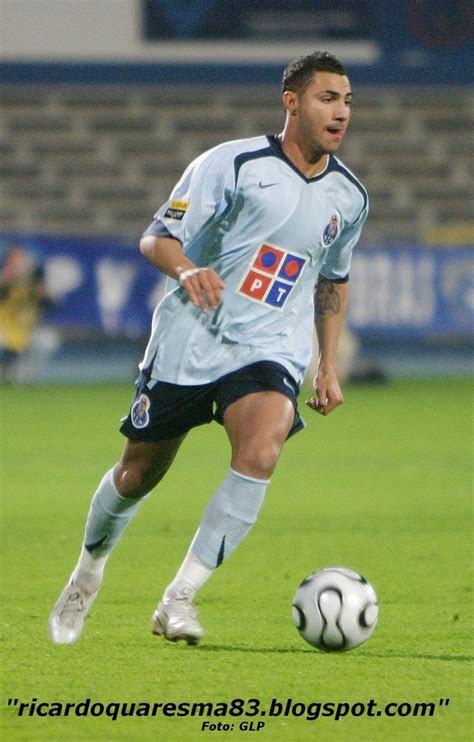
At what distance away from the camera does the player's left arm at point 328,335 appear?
5.35 meters

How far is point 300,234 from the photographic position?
202 inches

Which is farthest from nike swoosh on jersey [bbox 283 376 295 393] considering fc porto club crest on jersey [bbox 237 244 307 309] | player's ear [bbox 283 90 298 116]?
player's ear [bbox 283 90 298 116]

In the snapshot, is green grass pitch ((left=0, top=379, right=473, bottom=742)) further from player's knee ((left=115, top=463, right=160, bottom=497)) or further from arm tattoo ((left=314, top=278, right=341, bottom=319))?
arm tattoo ((left=314, top=278, right=341, bottom=319))

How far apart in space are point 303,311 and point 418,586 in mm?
1529

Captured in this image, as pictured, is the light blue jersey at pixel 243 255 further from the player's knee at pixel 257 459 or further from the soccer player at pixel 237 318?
the player's knee at pixel 257 459

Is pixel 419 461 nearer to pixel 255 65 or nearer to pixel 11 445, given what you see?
pixel 11 445

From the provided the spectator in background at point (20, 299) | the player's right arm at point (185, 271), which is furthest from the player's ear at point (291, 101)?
the spectator in background at point (20, 299)

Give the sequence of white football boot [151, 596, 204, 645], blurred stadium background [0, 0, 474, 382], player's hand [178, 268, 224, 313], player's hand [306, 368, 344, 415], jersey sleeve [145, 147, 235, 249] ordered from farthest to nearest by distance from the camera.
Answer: blurred stadium background [0, 0, 474, 382], player's hand [306, 368, 344, 415], jersey sleeve [145, 147, 235, 249], white football boot [151, 596, 204, 645], player's hand [178, 268, 224, 313]

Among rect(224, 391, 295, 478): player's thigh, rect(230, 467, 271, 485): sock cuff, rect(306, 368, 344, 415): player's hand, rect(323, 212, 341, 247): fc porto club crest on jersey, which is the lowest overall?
rect(230, 467, 271, 485): sock cuff

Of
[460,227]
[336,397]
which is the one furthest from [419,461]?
[460,227]

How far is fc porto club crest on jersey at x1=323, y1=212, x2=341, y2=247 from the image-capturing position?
5.21 m

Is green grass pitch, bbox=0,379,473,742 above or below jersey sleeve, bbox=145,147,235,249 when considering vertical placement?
below

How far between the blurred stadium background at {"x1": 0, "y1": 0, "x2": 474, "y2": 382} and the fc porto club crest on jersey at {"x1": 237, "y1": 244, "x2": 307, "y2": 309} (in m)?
13.4

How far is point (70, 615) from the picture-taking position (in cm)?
517
